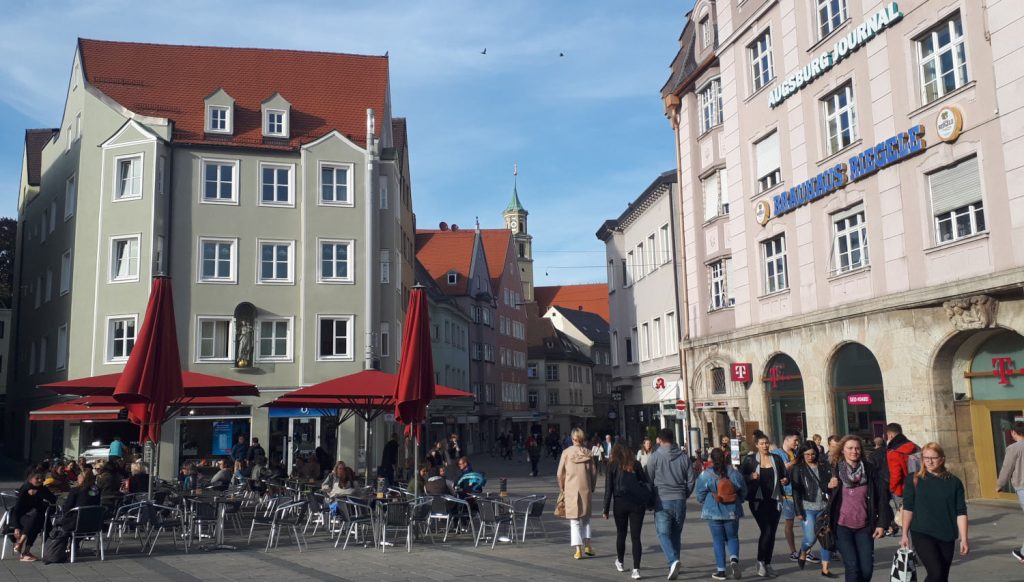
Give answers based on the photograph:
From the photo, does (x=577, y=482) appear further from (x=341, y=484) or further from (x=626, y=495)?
(x=341, y=484)

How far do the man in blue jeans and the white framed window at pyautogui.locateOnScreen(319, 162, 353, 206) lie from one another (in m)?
27.4

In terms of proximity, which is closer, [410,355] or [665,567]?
[665,567]

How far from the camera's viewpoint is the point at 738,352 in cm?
2747

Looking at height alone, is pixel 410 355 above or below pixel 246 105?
below

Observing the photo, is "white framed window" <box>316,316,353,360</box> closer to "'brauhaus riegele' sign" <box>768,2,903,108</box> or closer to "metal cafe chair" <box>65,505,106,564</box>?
"'brauhaus riegele' sign" <box>768,2,903,108</box>

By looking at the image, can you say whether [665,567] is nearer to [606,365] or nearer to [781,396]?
[781,396]

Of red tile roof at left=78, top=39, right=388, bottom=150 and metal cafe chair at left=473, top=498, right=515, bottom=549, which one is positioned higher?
red tile roof at left=78, top=39, right=388, bottom=150

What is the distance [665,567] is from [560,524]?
602 centimetres

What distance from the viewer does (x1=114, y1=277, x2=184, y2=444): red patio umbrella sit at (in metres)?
Result: 13.9

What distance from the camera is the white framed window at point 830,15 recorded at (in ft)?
74.6

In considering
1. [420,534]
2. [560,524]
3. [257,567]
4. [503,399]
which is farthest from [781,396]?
[503,399]

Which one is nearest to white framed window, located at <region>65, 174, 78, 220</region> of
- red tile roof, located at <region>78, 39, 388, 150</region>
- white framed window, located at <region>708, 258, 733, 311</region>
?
red tile roof, located at <region>78, 39, 388, 150</region>

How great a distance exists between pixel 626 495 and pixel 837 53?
1506 centimetres

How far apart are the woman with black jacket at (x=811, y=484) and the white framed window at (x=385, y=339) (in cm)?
2701
